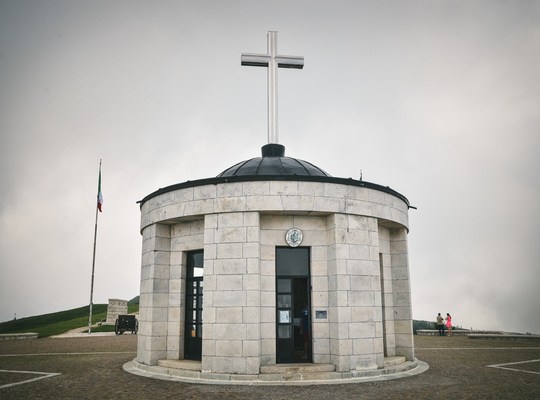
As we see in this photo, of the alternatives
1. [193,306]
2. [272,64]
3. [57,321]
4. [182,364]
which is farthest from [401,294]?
[57,321]

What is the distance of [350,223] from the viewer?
45.6 ft

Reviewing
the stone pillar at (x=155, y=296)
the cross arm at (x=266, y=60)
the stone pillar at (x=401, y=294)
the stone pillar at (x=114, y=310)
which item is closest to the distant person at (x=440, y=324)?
the stone pillar at (x=401, y=294)

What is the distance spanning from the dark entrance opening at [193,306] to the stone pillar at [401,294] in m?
7.19

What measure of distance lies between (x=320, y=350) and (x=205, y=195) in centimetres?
605

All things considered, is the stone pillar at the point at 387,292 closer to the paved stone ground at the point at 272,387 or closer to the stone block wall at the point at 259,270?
the stone block wall at the point at 259,270

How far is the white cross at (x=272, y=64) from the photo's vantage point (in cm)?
1784

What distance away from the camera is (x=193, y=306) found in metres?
14.9

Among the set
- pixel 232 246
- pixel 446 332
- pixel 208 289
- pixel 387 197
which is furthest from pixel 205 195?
pixel 446 332

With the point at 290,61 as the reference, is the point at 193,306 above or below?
below

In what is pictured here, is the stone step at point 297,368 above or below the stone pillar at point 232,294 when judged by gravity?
below

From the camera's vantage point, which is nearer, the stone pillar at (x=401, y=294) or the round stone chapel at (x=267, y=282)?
the round stone chapel at (x=267, y=282)

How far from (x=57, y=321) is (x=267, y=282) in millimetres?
40035

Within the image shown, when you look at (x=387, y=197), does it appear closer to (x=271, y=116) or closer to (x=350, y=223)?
(x=350, y=223)

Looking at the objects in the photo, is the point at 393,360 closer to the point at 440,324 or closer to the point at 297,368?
the point at 297,368
